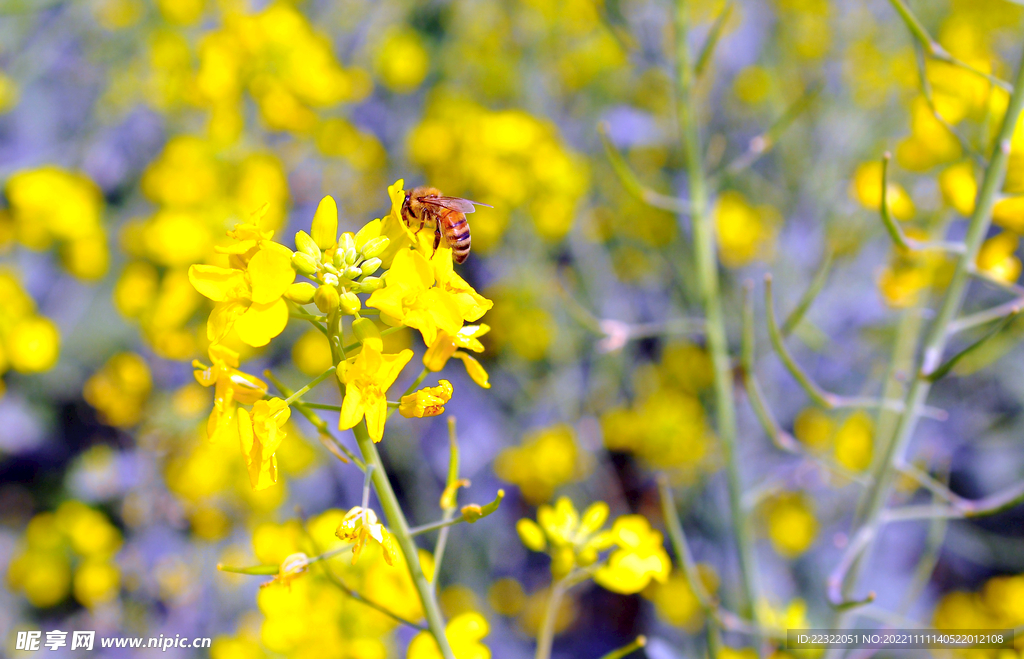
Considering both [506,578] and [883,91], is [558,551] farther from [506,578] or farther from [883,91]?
[883,91]

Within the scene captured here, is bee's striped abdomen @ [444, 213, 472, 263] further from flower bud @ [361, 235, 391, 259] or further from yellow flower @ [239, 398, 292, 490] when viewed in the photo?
yellow flower @ [239, 398, 292, 490]

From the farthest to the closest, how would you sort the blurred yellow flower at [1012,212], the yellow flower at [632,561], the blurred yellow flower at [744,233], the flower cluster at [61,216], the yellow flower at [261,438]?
the blurred yellow flower at [744,233], the flower cluster at [61,216], the blurred yellow flower at [1012,212], the yellow flower at [632,561], the yellow flower at [261,438]

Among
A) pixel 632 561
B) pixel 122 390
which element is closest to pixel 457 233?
pixel 632 561

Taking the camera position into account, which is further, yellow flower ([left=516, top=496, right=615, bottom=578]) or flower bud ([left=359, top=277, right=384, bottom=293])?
yellow flower ([left=516, top=496, right=615, bottom=578])

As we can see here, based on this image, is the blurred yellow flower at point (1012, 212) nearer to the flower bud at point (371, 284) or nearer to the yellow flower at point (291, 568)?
the flower bud at point (371, 284)

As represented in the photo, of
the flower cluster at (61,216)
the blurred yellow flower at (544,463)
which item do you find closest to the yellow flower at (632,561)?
the blurred yellow flower at (544,463)

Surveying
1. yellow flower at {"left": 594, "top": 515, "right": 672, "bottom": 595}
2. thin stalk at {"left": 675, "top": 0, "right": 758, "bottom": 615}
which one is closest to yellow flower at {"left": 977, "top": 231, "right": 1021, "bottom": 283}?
thin stalk at {"left": 675, "top": 0, "right": 758, "bottom": 615}
